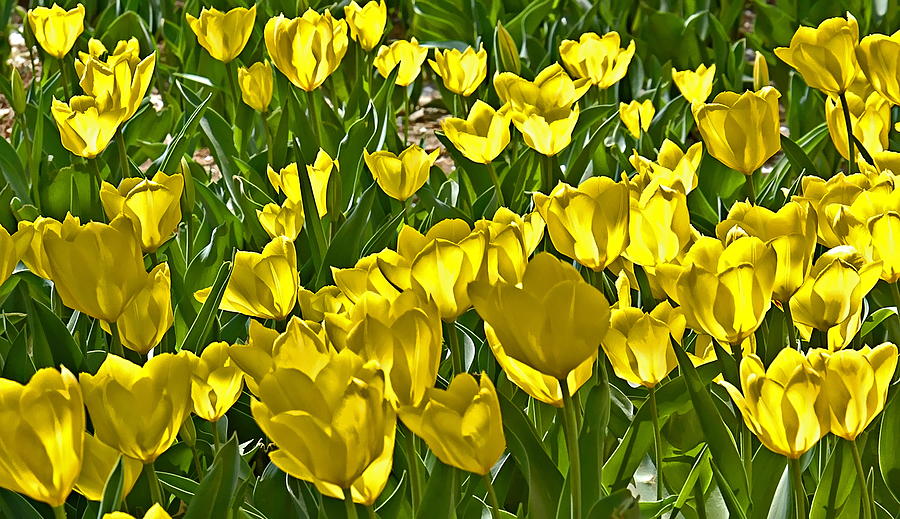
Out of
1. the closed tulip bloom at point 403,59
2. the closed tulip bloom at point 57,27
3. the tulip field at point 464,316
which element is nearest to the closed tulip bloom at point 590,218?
the tulip field at point 464,316

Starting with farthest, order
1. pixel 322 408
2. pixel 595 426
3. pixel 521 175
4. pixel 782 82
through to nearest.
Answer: pixel 782 82, pixel 521 175, pixel 595 426, pixel 322 408

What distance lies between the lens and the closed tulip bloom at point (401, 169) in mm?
1677

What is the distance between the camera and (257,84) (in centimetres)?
217

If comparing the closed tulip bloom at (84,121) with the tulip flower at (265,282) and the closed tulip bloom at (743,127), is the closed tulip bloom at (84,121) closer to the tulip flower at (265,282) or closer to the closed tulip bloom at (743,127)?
the tulip flower at (265,282)

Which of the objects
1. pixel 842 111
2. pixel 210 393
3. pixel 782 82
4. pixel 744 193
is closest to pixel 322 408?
pixel 210 393

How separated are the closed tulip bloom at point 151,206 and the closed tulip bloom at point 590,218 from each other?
49 centimetres

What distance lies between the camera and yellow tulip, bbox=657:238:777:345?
1023mm

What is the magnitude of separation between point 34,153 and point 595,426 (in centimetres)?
157

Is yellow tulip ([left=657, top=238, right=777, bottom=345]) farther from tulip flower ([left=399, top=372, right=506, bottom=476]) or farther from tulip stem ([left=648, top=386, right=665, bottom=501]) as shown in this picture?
tulip flower ([left=399, top=372, right=506, bottom=476])

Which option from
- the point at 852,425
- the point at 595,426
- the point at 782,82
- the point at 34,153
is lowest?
the point at 782,82

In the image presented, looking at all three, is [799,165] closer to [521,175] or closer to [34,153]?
[521,175]

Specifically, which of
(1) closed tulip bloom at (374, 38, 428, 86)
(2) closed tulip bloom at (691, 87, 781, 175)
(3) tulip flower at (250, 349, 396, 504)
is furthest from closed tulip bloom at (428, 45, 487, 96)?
(3) tulip flower at (250, 349, 396, 504)

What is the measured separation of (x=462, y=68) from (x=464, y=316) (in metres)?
0.69

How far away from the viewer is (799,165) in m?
1.91
